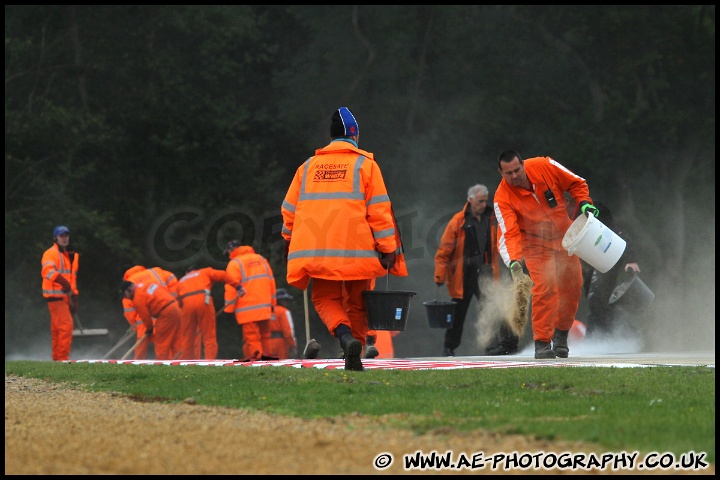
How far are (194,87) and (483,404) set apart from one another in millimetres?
25759

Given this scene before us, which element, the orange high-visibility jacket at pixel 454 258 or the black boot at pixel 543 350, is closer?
the black boot at pixel 543 350

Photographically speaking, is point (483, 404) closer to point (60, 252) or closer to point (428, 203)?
point (60, 252)

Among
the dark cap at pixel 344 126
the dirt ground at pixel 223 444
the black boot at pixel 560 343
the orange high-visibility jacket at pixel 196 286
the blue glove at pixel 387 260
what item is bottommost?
the dirt ground at pixel 223 444

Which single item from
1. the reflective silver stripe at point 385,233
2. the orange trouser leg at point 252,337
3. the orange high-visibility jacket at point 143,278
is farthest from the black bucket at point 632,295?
the orange high-visibility jacket at point 143,278

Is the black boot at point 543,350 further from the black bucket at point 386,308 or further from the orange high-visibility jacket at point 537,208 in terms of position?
the black bucket at point 386,308

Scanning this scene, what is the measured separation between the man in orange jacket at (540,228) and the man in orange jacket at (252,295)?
27.4ft

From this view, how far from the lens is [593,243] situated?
1134 cm

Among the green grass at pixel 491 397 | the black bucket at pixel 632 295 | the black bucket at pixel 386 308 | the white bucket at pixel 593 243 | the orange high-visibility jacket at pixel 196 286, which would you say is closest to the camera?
the green grass at pixel 491 397

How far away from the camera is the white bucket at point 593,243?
37.1 feet

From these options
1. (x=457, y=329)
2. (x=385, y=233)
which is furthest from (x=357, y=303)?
(x=457, y=329)

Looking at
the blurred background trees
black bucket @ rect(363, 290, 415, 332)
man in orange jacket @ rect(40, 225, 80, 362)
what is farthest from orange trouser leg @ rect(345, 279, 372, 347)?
the blurred background trees

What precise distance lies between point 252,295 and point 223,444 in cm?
1357

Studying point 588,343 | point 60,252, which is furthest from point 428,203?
point 588,343

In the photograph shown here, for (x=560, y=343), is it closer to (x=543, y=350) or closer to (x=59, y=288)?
(x=543, y=350)
